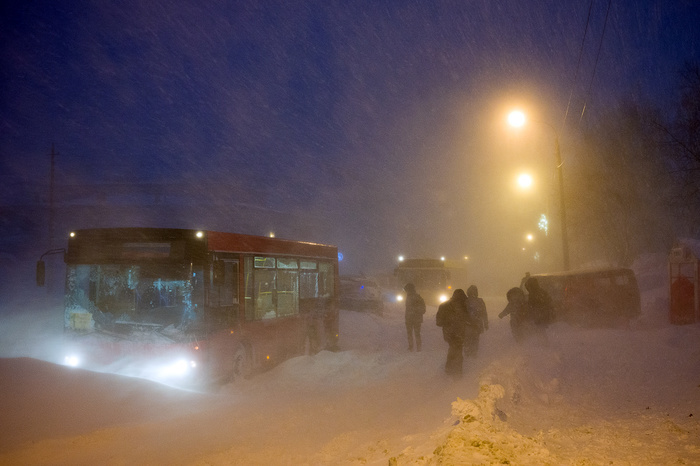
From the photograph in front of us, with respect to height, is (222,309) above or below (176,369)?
above

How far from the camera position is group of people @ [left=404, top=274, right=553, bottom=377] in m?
9.83

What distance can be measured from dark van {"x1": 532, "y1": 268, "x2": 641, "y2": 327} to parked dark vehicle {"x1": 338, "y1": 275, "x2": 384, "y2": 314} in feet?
34.6

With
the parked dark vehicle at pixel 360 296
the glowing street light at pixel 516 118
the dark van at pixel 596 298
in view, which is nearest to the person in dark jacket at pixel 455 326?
the dark van at pixel 596 298

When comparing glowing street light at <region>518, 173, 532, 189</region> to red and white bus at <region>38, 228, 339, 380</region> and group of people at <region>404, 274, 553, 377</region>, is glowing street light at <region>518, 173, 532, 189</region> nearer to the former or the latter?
group of people at <region>404, 274, 553, 377</region>

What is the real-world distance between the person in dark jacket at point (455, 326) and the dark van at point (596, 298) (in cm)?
821

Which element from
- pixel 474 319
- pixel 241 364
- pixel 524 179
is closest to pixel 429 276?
pixel 524 179

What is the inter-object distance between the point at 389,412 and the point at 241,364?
3843mm

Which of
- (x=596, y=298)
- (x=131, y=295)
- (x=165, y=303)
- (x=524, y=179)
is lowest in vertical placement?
(x=596, y=298)

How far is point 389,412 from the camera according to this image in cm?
776

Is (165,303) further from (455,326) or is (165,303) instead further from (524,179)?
(524,179)

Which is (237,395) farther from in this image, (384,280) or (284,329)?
(384,280)

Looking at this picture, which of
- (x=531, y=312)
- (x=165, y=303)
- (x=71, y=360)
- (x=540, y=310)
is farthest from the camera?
(x=531, y=312)

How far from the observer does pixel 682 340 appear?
11594 millimetres

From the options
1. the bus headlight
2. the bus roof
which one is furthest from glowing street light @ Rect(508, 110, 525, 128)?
the bus headlight
